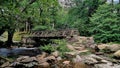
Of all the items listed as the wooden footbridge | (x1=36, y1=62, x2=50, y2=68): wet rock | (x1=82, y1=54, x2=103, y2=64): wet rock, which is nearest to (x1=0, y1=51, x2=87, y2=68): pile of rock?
(x1=36, y1=62, x2=50, y2=68): wet rock

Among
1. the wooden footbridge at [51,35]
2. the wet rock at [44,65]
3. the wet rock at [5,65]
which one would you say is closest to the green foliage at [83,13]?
the wooden footbridge at [51,35]

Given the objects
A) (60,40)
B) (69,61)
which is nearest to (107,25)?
(60,40)

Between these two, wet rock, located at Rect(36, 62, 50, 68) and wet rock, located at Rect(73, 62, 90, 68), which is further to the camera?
wet rock, located at Rect(73, 62, 90, 68)

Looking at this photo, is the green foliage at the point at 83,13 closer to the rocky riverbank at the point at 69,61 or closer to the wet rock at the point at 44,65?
the rocky riverbank at the point at 69,61

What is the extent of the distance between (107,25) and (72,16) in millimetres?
12025

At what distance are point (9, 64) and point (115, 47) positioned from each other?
7387 millimetres

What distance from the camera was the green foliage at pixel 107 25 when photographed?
19484mm

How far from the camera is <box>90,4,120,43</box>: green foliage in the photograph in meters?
19.5

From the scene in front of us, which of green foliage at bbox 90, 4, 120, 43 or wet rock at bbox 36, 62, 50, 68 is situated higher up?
green foliage at bbox 90, 4, 120, 43

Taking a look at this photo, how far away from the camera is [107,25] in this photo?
773 inches

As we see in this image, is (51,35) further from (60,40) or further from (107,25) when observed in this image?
(107,25)

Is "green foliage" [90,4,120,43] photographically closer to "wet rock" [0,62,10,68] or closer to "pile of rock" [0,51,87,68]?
"pile of rock" [0,51,87,68]

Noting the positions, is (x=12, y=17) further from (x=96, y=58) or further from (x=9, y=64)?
(x=96, y=58)

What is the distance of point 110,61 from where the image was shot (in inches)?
484
